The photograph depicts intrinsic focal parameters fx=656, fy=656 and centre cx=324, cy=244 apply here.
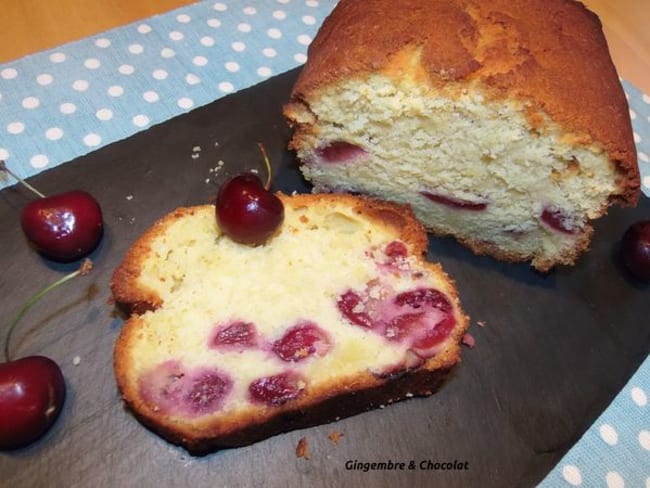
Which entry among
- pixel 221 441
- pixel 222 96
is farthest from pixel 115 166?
pixel 221 441

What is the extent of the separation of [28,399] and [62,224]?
25.7 inches

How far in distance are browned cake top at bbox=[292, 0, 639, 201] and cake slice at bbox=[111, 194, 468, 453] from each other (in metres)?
0.55

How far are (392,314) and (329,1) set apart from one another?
2.17 m

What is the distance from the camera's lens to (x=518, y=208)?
249cm

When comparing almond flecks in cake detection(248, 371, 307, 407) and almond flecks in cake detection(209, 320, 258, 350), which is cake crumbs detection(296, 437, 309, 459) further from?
almond flecks in cake detection(209, 320, 258, 350)

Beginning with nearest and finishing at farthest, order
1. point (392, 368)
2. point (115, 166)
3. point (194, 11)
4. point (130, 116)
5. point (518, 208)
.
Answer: point (392, 368) → point (518, 208) → point (115, 166) → point (130, 116) → point (194, 11)

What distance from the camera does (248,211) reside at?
86.0 inches

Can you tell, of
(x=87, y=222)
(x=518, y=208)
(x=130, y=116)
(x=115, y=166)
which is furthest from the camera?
(x=130, y=116)

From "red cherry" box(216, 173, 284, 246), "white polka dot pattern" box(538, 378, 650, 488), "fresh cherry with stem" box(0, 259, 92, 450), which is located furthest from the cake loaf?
"fresh cherry with stem" box(0, 259, 92, 450)

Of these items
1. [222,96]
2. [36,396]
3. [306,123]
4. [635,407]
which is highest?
[306,123]

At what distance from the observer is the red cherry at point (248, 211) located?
7.19ft

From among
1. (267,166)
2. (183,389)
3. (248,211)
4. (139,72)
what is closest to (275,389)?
(183,389)

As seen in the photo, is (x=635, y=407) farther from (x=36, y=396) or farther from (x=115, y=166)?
(x=115, y=166)

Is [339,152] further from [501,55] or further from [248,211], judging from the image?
[501,55]
